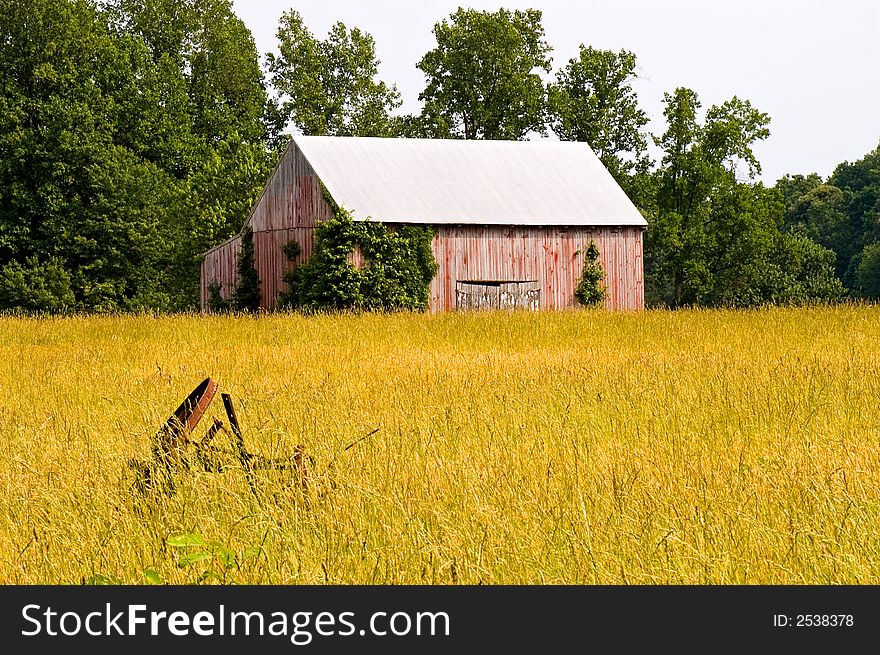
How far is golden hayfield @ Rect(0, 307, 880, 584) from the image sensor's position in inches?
207

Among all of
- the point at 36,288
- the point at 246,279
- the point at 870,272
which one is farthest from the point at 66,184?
the point at 870,272

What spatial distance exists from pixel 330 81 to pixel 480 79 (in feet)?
23.2

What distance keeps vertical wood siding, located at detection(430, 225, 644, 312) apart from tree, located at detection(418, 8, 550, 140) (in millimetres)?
19128

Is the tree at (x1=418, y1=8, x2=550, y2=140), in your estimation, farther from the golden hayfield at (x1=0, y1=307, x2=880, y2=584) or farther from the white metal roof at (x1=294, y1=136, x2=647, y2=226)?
the golden hayfield at (x1=0, y1=307, x2=880, y2=584)

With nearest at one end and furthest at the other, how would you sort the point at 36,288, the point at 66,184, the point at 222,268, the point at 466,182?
the point at 466,182
the point at 222,268
the point at 36,288
the point at 66,184

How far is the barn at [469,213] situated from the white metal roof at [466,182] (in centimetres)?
4

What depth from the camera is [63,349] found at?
17406 millimetres

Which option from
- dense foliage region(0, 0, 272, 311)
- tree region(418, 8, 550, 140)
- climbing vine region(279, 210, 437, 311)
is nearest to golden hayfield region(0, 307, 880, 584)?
climbing vine region(279, 210, 437, 311)

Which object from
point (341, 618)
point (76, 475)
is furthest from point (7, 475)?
point (341, 618)

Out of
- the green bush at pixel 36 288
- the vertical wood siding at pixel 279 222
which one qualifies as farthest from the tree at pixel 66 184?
the vertical wood siding at pixel 279 222

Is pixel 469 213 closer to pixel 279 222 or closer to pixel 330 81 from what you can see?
pixel 279 222

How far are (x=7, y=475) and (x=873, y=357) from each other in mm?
10270

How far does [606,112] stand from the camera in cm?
5397

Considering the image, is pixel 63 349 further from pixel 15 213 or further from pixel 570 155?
pixel 15 213
